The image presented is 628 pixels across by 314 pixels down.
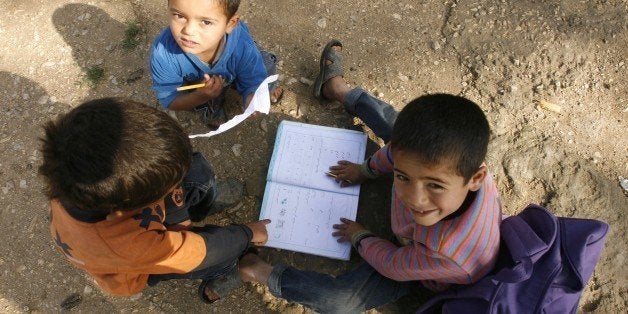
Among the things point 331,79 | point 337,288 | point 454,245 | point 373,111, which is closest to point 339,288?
point 337,288

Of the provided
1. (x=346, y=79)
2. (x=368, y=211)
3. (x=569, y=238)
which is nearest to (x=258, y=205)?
(x=368, y=211)

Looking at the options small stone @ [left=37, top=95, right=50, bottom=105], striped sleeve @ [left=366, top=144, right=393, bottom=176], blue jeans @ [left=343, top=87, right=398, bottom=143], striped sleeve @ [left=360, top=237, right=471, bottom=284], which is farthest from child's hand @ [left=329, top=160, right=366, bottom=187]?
small stone @ [left=37, top=95, right=50, bottom=105]

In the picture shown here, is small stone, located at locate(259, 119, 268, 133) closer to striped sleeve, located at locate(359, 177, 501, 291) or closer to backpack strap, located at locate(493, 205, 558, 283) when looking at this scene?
striped sleeve, located at locate(359, 177, 501, 291)

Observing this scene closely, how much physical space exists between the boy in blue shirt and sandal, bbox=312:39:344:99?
11.6 inches

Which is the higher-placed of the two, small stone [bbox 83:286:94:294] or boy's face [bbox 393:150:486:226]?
boy's face [bbox 393:150:486:226]

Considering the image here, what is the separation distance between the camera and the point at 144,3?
9.03 ft

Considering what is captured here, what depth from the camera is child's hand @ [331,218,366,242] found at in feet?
6.86

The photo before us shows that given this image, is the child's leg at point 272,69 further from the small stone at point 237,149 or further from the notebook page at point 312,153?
the small stone at point 237,149

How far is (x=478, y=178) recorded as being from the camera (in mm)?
1447

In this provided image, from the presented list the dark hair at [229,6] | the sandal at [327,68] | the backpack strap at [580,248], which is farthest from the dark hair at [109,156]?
the backpack strap at [580,248]

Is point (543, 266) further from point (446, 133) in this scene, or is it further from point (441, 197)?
point (446, 133)

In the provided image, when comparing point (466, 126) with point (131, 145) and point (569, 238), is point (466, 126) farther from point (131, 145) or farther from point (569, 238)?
point (131, 145)

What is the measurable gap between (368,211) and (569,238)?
906mm

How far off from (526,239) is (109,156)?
1344 mm
